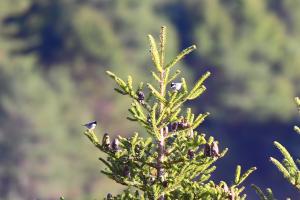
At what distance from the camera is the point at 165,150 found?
5.52 m

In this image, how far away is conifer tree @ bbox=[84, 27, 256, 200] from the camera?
5.38 meters

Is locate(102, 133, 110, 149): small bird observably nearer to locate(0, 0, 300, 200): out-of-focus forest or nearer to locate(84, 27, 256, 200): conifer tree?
locate(84, 27, 256, 200): conifer tree

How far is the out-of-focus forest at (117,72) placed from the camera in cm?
6147

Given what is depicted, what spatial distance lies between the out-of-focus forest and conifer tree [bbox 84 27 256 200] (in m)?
53.6

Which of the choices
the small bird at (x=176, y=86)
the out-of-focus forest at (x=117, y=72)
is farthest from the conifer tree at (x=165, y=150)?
the out-of-focus forest at (x=117, y=72)

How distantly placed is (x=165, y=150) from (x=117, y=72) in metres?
65.3

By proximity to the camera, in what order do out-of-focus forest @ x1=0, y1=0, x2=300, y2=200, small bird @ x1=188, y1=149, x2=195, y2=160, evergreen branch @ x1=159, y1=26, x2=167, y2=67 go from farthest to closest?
out-of-focus forest @ x1=0, y1=0, x2=300, y2=200
small bird @ x1=188, y1=149, x2=195, y2=160
evergreen branch @ x1=159, y1=26, x2=167, y2=67

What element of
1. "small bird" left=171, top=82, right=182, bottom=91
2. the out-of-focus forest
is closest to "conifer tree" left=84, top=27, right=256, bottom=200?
"small bird" left=171, top=82, right=182, bottom=91

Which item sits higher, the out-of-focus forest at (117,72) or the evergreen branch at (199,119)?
the out-of-focus forest at (117,72)

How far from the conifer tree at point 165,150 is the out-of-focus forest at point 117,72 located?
53590 millimetres

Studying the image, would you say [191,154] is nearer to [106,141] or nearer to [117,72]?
[106,141]

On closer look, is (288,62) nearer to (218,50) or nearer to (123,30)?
(218,50)

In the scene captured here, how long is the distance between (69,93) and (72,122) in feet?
14.6

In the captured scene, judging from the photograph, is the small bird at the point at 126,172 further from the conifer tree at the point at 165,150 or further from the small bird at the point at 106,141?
the small bird at the point at 106,141
